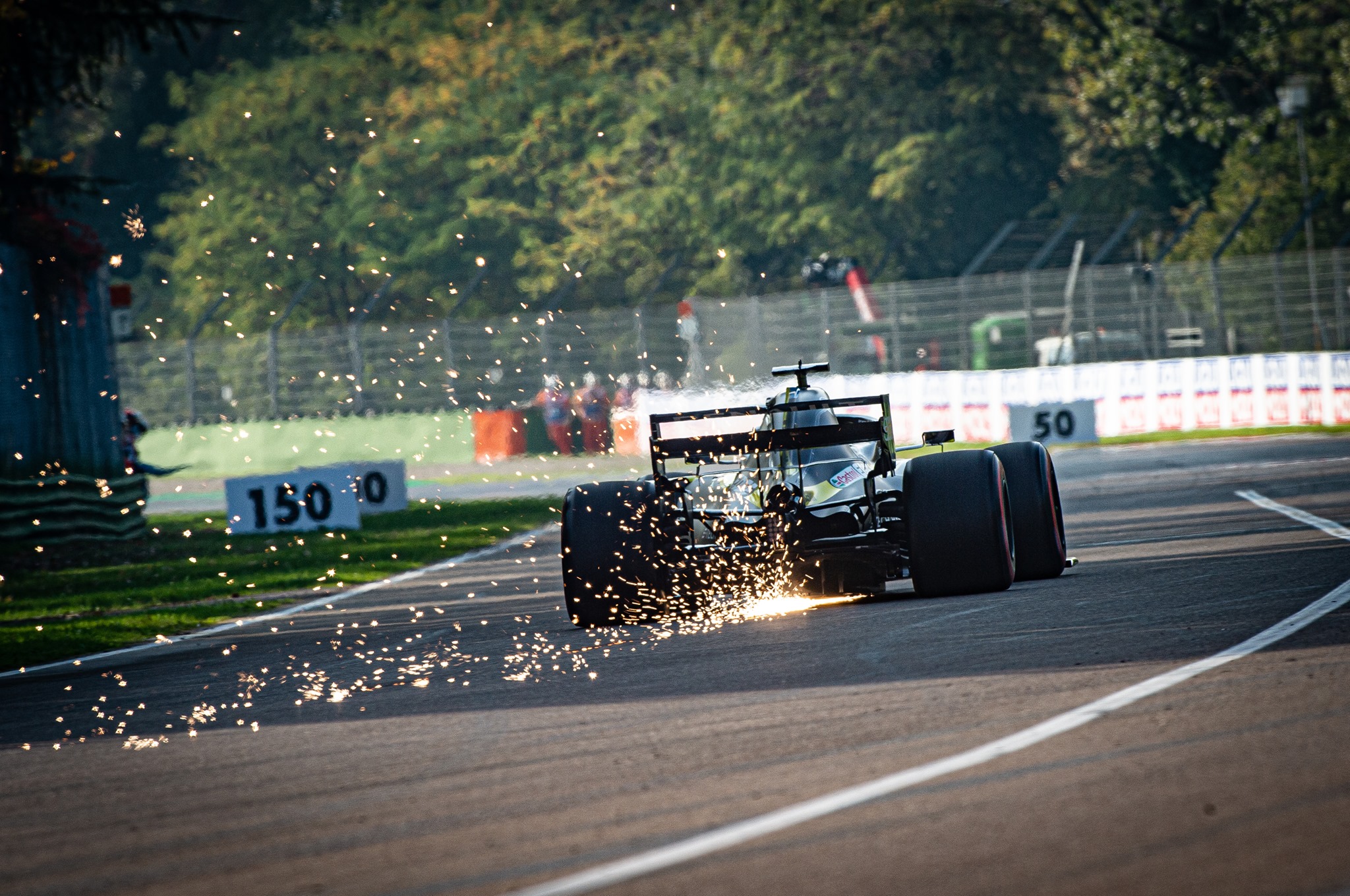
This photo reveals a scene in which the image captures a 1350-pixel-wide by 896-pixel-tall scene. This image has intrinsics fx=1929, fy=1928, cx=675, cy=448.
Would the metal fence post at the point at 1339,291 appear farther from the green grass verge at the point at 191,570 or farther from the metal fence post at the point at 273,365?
the metal fence post at the point at 273,365

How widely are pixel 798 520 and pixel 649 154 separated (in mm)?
51833

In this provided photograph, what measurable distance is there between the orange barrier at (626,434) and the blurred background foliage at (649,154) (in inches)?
442

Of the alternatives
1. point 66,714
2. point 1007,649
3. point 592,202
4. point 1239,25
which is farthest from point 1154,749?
point 592,202

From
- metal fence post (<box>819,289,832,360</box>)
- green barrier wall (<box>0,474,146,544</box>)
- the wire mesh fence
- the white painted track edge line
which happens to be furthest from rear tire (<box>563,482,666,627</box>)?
metal fence post (<box>819,289,832,360</box>)

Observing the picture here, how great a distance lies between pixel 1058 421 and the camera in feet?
106

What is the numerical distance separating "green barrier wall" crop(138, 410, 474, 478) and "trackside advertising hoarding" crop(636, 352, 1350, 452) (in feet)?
25.2

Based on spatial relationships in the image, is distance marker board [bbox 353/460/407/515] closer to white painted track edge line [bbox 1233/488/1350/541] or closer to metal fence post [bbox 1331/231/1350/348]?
white painted track edge line [bbox 1233/488/1350/541]

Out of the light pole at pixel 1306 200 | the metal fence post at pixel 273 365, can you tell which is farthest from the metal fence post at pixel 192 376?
the light pole at pixel 1306 200

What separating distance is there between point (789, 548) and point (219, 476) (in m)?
38.2

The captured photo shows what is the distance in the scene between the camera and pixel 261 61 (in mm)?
65938

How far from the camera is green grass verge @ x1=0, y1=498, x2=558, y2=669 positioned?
14.9 m

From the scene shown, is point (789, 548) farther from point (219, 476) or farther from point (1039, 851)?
point (219, 476)

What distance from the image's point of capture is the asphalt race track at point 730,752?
534cm

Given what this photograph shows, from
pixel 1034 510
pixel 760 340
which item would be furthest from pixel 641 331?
pixel 1034 510
